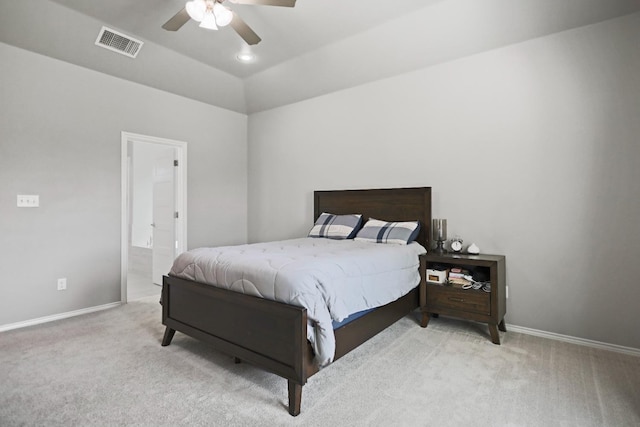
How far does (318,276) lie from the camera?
6.66 ft

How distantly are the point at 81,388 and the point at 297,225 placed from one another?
3139 millimetres

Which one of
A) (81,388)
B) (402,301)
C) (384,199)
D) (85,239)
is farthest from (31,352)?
(384,199)

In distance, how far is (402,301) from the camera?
3.02m

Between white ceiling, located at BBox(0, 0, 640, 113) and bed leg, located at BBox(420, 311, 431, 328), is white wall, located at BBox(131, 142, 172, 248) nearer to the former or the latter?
white ceiling, located at BBox(0, 0, 640, 113)

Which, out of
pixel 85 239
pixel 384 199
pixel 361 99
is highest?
pixel 361 99

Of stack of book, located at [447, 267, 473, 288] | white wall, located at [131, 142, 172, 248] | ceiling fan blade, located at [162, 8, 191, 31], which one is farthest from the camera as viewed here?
white wall, located at [131, 142, 172, 248]

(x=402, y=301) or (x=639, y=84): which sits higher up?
(x=639, y=84)

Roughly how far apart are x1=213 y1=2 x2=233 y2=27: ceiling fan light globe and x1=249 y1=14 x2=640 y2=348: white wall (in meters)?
2.04

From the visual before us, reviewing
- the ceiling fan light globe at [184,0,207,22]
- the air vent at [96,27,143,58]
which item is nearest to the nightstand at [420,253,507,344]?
the ceiling fan light globe at [184,0,207,22]

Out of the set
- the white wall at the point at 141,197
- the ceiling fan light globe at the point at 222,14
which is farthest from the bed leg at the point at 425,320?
the white wall at the point at 141,197

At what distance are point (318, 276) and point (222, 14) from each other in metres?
1.95

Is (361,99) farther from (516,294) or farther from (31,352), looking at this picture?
(31,352)

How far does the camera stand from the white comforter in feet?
6.27

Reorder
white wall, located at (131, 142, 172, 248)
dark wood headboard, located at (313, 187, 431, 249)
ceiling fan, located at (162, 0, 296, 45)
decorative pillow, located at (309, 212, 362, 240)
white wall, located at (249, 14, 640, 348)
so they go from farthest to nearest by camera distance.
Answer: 1. white wall, located at (131, 142, 172, 248)
2. decorative pillow, located at (309, 212, 362, 240)
3. dark wood headboard, located at (313, 187, 431, 249)
4. white wall, located at (249, 14, 640, 348)
5. ceiling fan, located at (162, 0, 296, 45)
